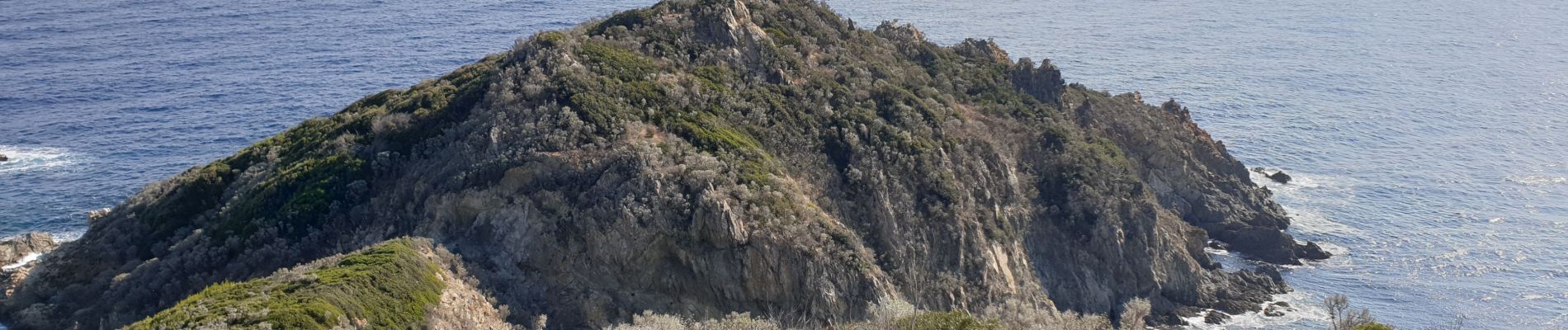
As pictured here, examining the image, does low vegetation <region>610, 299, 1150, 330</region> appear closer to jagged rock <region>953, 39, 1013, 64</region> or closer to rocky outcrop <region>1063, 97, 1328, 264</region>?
rocky outcrop <region>1063, 97, 1328, 264</region>

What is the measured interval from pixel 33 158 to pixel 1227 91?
8391 cm

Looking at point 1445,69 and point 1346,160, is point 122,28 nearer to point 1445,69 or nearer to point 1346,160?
point 1346,160

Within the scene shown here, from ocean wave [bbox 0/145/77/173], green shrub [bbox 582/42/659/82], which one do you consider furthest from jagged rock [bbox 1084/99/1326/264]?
ocean wave [bbox 0/145/77/173]

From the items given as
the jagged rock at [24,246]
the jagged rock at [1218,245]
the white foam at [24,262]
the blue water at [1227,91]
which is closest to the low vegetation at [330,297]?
the white foam at [24,262]

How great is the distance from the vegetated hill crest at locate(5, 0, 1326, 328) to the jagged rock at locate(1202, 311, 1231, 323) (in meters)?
1.00

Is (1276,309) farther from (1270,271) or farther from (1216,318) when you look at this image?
(1270,271)

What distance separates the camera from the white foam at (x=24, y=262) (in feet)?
182

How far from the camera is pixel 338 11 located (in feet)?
397

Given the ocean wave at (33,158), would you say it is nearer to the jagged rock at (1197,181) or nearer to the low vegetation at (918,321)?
the low vegetation at (918,321)

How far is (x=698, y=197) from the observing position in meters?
44.6

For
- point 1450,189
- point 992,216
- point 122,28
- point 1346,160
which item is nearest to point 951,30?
point 1346,160

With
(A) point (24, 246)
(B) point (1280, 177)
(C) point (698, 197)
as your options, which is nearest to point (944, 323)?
(C) point (698, 197)

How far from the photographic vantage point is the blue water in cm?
6850

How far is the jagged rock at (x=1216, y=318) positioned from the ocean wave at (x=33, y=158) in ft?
206
